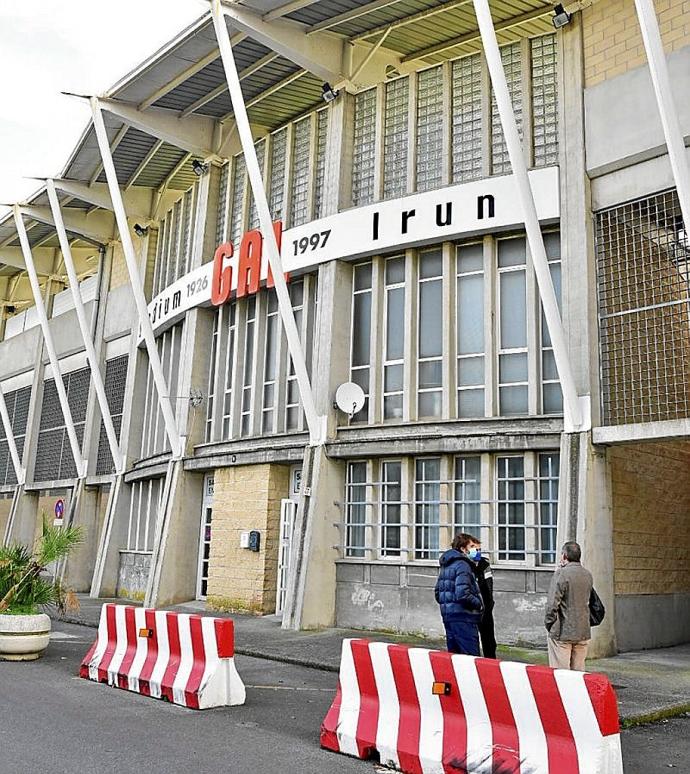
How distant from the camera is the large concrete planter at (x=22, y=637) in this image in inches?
423

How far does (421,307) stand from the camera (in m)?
15.7

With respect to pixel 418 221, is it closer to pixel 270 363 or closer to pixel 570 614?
pixel 270 363

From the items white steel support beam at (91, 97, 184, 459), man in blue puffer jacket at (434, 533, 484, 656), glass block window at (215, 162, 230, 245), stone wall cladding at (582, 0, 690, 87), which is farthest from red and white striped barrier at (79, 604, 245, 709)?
glass block window at (215, 162, 230, 245)

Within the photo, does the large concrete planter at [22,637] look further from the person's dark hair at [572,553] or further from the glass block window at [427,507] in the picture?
the person's dark hair at [572,553]

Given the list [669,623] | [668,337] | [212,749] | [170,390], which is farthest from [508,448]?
[170,390]

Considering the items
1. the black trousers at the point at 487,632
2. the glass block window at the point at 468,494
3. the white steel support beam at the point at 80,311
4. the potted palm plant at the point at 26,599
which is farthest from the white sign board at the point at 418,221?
the potted palm plant at the point at 26,599

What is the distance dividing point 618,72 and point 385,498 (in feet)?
28.1

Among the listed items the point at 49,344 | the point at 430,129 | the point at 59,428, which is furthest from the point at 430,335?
the point at 59,428

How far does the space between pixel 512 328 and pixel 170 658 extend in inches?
344

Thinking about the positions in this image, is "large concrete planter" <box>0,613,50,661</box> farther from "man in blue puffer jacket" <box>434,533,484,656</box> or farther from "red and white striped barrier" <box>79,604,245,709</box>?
"man in blue puffer jacket" <box>434,533,484,656</box>

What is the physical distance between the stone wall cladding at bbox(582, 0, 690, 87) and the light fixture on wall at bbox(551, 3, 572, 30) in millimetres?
331

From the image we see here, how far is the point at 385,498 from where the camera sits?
15.3 m

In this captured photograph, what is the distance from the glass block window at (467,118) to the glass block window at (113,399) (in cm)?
1381

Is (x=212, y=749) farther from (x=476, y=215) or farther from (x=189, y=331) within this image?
(x=189, y=331)
